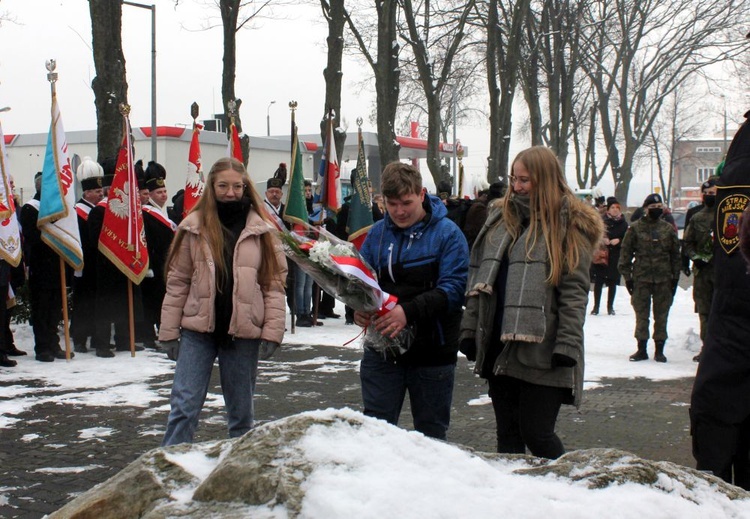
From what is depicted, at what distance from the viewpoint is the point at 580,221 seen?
459 cm

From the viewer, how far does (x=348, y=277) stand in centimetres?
462

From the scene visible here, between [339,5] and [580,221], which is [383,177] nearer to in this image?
[580,221]

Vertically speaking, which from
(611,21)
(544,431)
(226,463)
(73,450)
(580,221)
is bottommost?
(73,450)

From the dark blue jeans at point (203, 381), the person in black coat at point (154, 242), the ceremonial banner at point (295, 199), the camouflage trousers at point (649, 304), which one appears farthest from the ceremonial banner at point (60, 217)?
the camouflage trousers at point (649, 304)

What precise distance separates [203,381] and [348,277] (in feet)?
4.01

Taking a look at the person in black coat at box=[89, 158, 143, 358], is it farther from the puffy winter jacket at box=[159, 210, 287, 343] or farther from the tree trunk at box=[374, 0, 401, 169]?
the tree trunk at box=[374, 0, 401, 169]

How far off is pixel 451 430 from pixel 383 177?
10.1ft

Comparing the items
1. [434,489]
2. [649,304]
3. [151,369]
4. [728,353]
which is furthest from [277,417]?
[649,304]

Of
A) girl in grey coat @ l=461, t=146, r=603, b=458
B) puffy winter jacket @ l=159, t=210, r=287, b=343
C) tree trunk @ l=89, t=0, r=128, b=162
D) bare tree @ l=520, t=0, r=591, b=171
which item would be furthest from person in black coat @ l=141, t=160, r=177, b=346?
bare tree @ l=520, t=0, r=591, b=171

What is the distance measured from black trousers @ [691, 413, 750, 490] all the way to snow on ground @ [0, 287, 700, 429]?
2968 mm

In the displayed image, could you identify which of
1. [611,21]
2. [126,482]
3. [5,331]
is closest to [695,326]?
[5,331]

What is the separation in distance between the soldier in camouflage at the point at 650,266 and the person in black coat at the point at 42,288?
22.8 ft

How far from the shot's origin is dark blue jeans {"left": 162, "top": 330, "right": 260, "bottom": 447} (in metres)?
5.19

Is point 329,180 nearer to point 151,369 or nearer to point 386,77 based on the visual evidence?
point 151,369
